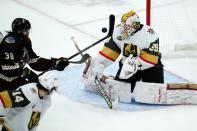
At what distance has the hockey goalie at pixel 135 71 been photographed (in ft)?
9.39

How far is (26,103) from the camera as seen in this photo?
218cm

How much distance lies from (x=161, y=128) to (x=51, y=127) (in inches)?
24.7

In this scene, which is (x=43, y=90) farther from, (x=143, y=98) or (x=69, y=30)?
(x=69, y=30)

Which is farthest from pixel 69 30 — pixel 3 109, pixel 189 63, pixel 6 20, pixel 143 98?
pixel 3 109

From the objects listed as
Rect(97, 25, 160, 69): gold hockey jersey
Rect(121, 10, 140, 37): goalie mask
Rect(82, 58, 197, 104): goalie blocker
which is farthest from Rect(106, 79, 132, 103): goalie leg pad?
Rect(121, 10, 140, 37): goalie mask

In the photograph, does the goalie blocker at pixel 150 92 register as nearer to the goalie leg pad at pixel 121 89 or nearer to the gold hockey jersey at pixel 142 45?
the goalie leg pad at pixel 121 89

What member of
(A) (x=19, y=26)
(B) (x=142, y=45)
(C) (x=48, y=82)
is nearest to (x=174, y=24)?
(B) (x=142, y=45)

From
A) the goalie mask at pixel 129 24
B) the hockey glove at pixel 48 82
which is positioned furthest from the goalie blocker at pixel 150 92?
the hockey glove at pixel 48 82

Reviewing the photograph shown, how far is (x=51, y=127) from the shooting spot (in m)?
2.74

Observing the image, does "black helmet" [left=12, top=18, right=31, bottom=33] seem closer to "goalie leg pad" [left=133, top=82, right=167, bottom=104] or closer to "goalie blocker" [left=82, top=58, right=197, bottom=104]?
"goalie blocker" [left=82, top=58, right=197, bottom=104]

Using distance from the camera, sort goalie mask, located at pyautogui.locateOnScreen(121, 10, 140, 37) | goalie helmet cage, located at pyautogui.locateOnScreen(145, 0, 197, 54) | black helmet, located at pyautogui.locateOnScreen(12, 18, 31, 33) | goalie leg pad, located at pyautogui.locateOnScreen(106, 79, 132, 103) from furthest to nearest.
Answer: goalie helmet cage, located at pyautogui.locateOnScreen(145, 0, 197, 54), goalie leg pad, located at pyautogui.locateOnScreen(106, 79, 132, 103), goalie mask, located at pyautogui.locateOnScreen(121, 10, 140, 37), black helmet, located at pyautogui.locateOnScreen(12, 18, 31, 33)

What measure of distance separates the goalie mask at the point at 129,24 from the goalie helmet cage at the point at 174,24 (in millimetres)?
968

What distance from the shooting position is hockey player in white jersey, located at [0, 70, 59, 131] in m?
2.17

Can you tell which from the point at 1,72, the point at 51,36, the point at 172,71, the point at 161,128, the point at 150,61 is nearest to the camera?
the point at 1,72
